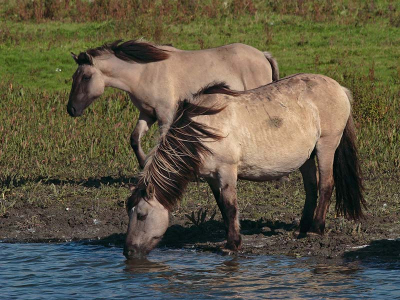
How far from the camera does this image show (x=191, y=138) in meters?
6.74

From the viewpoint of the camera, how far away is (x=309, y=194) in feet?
25.4

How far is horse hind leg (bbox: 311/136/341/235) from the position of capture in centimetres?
746

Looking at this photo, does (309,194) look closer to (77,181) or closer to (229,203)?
(229,203)

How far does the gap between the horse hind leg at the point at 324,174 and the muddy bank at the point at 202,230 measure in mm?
164

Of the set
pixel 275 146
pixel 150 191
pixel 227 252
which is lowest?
pixel 227 252

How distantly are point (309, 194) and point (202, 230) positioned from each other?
1.18 m

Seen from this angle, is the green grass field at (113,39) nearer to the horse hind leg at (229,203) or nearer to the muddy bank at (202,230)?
the muddy bank at (202,230)

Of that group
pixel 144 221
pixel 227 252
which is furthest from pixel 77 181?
pixel 144 221

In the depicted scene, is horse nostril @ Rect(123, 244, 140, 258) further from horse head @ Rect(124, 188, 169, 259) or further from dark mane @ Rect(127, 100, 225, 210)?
dark mane @ Rect(127, 100, 225, 210)

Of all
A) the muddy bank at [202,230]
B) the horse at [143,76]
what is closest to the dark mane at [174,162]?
the muddy bank at [202,230]

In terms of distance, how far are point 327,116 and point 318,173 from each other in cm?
60

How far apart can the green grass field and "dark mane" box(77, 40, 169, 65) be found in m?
1.60

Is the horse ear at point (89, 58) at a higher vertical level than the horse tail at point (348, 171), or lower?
higher

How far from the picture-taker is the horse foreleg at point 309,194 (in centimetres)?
769
